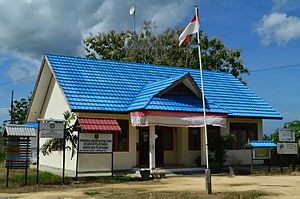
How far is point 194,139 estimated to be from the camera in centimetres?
2294

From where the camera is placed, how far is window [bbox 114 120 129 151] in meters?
20.7

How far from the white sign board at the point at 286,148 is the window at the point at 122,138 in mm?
7892

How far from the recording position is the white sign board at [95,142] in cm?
1669

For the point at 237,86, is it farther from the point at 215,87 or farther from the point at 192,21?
the point at 192,21

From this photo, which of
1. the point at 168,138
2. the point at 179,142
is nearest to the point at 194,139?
the point at 179,142

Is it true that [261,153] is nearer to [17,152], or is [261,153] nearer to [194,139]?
[194,139]

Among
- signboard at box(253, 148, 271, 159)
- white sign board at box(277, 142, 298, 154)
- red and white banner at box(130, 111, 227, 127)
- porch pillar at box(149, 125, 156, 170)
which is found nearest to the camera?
porch pillar at box(149, 125, 156, 170)

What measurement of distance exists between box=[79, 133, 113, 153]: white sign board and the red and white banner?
7.18 ft

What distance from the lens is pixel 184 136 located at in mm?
22609

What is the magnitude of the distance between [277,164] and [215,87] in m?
6.07

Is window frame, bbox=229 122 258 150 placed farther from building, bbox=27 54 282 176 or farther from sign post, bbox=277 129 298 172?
sign post, bbox=277 129 298 172

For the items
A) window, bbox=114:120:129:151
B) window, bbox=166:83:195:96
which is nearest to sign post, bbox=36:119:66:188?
window, bbox=114:120:129:151

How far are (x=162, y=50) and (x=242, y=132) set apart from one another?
1796cm

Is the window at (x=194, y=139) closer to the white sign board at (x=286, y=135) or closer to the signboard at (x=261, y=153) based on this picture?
the signboard at (x=261, y=153)
